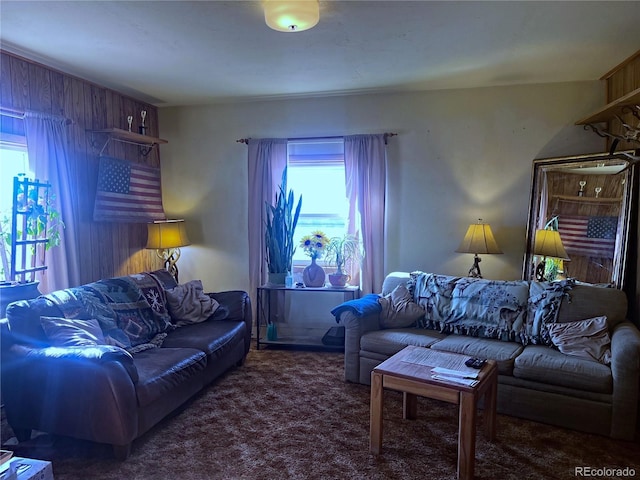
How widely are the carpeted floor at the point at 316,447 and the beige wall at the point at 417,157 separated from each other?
5.80ft

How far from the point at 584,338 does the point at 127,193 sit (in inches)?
162

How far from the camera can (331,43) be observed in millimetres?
2924

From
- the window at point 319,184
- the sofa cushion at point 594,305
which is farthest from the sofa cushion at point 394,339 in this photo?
the window at point 319,184

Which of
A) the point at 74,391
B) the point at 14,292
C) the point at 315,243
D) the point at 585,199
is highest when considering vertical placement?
the point at 585,199

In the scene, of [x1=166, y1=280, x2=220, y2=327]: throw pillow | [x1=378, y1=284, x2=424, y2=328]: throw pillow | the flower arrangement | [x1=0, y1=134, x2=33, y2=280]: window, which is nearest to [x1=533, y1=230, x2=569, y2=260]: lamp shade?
[x1=378, y1=284, x2=424, y2=328]: throw pillow

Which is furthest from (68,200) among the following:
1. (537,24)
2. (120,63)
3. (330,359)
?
(537,24)

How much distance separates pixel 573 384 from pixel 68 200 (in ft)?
13.2

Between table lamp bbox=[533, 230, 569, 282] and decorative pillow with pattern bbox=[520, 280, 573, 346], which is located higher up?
table lamp bbox=[533, 230, 569, 282]

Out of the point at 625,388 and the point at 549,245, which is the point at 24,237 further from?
the point at 549,245

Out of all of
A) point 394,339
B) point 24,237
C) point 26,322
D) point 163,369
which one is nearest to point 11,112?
point 24,237

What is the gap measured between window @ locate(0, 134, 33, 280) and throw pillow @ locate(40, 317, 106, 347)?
0.82 metres

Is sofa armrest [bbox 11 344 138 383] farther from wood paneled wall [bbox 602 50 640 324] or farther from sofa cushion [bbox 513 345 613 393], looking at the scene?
wood paneled wall [bbox 602 50 640 324]

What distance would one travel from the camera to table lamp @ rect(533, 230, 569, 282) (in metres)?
3.62

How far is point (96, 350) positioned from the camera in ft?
7.56
